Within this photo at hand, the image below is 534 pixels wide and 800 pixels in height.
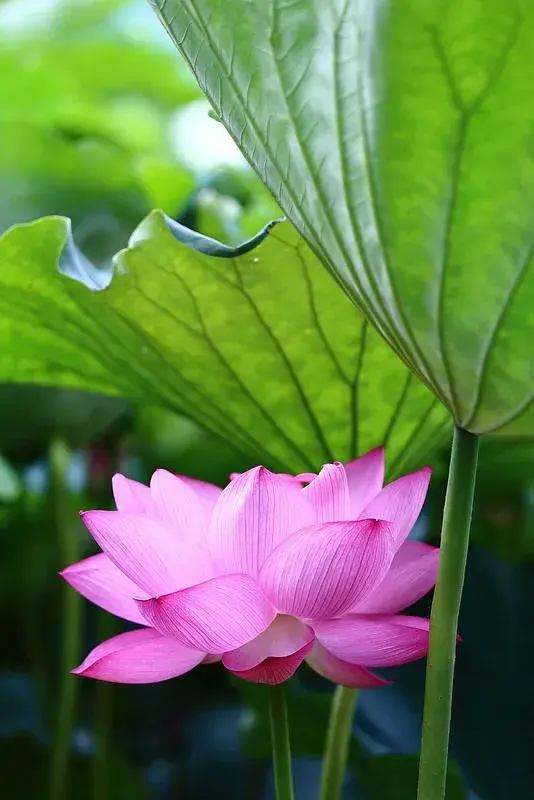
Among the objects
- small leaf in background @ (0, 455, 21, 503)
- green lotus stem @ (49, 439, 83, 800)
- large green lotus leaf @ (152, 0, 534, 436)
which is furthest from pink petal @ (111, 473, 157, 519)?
small leaf in background @ (0, 455, 21, 503)

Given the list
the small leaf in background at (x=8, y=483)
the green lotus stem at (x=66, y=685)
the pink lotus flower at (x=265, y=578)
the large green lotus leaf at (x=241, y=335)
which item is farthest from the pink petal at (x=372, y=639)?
the small leaf in background at (x=8, y=483)

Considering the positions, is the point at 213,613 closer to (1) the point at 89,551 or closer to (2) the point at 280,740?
(2) the point at 280,740

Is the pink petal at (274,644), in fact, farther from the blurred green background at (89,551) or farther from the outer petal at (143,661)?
the blurred green background at (89,551)

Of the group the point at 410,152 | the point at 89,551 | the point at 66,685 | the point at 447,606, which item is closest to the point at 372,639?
the point at 447,606

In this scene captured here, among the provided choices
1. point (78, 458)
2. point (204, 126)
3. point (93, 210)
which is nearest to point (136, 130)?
point (204, 126)

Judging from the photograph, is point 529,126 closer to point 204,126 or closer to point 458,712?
point 458,712
